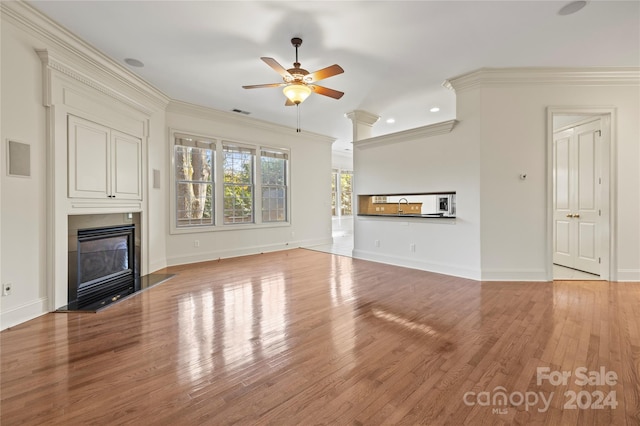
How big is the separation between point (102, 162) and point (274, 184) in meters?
3.74

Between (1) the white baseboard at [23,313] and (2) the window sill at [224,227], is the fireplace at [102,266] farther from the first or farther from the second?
(2) the window sill at [224,227]

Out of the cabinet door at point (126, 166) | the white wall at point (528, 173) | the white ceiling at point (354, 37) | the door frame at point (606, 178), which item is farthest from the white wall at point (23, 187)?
the door frame at point (606, 178)

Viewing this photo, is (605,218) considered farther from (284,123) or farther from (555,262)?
(284,123)

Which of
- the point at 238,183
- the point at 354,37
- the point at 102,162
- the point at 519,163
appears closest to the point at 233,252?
the point at 238,183

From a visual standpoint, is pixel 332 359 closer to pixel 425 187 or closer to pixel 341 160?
pixel 425 187

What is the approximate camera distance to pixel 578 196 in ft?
15.4

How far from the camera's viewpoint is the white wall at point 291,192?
18.2ft

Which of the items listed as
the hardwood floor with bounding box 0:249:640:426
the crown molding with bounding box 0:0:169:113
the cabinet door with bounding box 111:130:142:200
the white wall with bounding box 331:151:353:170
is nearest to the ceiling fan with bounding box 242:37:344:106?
the crown molding with bounding box 0:0:169:113

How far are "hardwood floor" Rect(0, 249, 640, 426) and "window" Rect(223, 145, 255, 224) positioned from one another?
286 cm

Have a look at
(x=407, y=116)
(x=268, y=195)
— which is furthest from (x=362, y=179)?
(x=268, y=195)

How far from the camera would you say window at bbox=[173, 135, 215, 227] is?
5547mm

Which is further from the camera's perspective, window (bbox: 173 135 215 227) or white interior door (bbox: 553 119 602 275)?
window (bbox: 173 135 215 227)

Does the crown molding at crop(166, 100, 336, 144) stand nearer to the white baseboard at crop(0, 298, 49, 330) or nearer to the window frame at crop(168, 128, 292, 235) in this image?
the window frame at crop(168, 128, 292, 235)

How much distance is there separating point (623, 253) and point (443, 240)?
2.46 m
